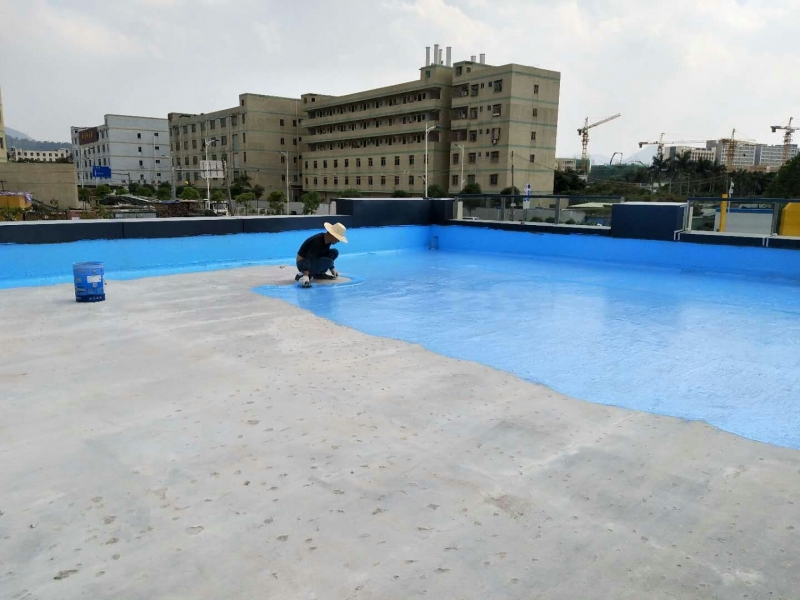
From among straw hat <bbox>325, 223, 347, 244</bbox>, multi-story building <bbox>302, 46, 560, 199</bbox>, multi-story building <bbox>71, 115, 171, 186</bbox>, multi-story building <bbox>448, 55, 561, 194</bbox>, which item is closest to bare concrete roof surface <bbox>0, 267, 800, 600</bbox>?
straw hat <bbox>325, 223, 347, 244</bbox>

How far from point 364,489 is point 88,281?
25.5 feet

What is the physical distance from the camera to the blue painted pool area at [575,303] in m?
5.94

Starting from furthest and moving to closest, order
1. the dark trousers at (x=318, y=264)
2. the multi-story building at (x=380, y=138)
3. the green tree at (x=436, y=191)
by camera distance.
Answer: the multi-story building at (x=380, y=138)
the green tree at (x=436, y=191)
the dark trousers at (x=318, y=264)

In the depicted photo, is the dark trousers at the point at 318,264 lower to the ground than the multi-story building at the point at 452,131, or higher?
lower

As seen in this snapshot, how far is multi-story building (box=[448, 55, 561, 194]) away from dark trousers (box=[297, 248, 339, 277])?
52717 millimetres

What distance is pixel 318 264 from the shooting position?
12.1m

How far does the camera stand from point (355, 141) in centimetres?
7962

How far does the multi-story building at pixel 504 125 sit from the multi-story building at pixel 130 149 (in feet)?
261

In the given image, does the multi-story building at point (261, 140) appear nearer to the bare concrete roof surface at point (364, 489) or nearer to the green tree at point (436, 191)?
the green tree at point (436, 191)

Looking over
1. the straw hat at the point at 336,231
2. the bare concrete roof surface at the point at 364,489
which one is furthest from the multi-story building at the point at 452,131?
the bare concrete roof surface at the point at 364,489

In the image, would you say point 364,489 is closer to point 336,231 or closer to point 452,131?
point 336,231

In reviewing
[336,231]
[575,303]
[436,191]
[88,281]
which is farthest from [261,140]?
[575,303]

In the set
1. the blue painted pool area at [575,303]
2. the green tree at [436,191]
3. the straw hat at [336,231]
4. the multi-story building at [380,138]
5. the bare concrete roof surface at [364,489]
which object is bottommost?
the bare concrete roof surface at [364,489]

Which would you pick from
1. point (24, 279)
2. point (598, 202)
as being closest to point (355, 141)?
point (598, 202)
